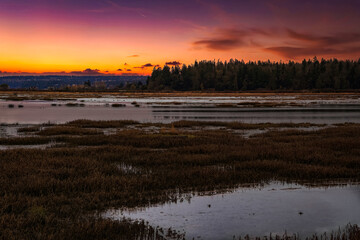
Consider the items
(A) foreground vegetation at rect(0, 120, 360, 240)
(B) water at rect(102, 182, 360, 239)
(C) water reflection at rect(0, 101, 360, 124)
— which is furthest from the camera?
(C) water reflection at rect(0, 101, 360, 124)

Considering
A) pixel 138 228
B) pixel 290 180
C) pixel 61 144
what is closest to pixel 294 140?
pixel 290 180

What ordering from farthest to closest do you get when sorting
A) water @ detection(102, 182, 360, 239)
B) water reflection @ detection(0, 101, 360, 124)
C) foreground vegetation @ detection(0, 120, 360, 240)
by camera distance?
water reflection @ detection(0, 101, 360, 124) < water @ detection(102, 182, 360, 239) < foreground vegetation @ detection(0, 120, 360, 240)

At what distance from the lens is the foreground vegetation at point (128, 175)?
8.20m

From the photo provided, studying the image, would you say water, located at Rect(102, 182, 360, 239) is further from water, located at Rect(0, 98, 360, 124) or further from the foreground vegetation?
water, located at Rect(0, 98, 360, 124)

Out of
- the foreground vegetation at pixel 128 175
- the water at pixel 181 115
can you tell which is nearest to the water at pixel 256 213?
the foreground vegetation at pixel 128 175

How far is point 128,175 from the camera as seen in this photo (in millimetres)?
13375

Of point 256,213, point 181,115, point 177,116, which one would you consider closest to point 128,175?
point 256,213

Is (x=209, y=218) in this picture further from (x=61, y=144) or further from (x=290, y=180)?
(x=61, y=144)

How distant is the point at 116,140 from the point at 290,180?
42.5 ft

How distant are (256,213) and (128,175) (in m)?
5.55

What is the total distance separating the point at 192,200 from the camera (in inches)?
426

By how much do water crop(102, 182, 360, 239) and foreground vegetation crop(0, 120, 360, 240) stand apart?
2.05ft

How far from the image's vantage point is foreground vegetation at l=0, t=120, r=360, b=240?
8.20 meters

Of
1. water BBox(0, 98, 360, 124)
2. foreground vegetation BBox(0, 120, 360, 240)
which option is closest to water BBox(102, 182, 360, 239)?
foreground vegetation BBox(0, 120, 360, 240)
